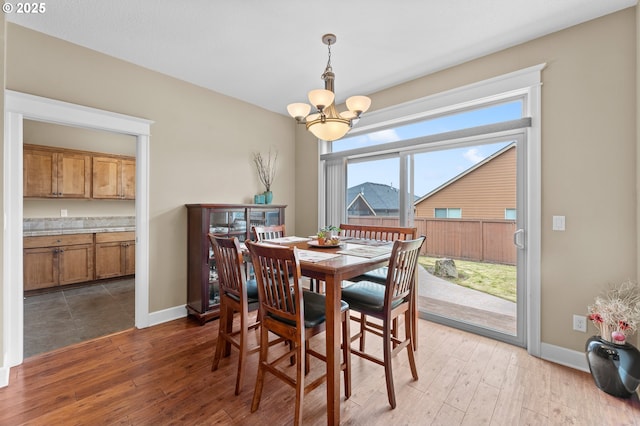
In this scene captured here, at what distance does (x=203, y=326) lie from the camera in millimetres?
3070

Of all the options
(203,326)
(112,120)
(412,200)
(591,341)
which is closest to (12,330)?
(203,326)

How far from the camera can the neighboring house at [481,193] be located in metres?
2.69

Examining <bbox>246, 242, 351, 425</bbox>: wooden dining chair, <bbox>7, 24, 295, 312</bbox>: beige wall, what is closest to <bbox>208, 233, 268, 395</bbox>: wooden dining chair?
<bbox>246, 242, 351, 425</bbox>: wooden dining chair

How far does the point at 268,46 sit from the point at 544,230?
2926mm

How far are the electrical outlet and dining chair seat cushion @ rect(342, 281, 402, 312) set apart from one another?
1518 mm

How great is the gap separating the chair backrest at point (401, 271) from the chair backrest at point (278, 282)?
584mm

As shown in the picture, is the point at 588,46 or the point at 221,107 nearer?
the point at 588,46

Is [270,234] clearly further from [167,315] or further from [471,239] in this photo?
[471,239]

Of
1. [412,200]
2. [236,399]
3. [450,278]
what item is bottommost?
[236,399]

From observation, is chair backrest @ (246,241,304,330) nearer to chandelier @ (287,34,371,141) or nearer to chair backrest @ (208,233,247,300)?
chair backrest @ (208,233,247,300)

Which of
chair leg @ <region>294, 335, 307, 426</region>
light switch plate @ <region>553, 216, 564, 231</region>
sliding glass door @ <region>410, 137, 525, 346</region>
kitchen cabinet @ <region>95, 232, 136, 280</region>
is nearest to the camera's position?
chair leg @ <region>294, 335, 307, 426</region>

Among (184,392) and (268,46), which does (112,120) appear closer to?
(268,46)

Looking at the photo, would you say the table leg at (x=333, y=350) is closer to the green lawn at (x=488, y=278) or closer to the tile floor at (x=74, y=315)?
the green lawn at (x=488, y=278)

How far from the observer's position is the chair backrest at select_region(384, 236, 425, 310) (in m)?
1.76
